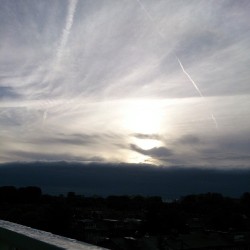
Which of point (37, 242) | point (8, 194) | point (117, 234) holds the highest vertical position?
point (8, 194)

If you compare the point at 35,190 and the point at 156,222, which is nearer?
the point at 156,222

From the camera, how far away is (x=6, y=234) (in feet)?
7.77

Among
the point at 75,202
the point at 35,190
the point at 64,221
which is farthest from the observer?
the point at 75,202

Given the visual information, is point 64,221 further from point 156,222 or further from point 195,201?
point 195,201

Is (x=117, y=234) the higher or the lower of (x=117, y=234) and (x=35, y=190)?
the lower

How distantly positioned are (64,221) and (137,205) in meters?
79.4

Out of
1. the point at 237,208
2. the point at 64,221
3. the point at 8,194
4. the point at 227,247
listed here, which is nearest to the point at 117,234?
the point at 64,221

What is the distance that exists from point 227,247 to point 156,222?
76.4ft

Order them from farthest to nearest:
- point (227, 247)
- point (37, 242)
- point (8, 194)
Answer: point (8, 194) < point (227, 247) < point (37, 242)

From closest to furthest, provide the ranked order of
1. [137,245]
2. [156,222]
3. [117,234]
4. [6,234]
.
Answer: [6,234] → [137,245] → [117,234] → [156,222]

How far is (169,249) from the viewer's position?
45188mm

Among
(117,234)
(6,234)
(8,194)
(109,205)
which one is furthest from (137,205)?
(6,234)

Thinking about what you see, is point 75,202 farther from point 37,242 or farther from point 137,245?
point 37,242

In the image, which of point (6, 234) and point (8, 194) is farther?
point (8, 194)
